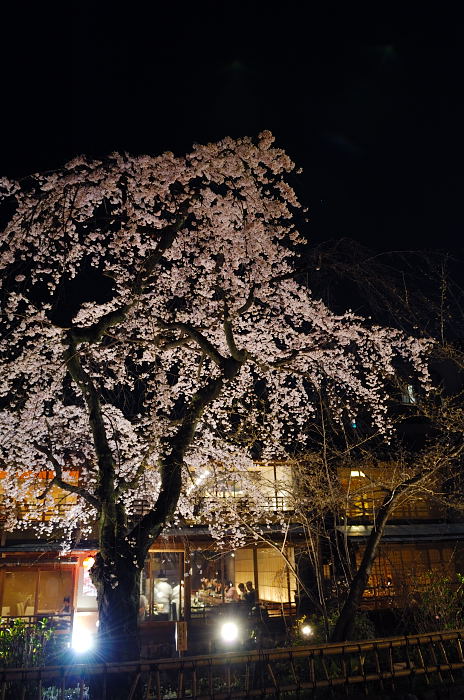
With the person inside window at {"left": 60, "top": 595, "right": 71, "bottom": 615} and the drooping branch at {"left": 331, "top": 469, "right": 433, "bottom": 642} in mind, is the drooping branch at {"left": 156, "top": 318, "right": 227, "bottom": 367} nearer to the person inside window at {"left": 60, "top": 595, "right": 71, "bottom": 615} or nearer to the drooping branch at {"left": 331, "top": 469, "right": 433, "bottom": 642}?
the drooping branch at {"left": 331, "top": 469, "right": 433, "bottom": 642}

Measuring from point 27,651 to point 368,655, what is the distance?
6.06 meters

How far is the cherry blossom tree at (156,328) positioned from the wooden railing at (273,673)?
3.08 ft

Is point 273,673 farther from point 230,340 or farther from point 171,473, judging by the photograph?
point 230,340

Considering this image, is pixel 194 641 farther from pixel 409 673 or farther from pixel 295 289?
pixel 295 289

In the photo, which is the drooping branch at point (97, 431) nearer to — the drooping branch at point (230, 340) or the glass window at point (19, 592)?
the drooping branch at point (230, 340)

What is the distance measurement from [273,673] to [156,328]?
6031 mm

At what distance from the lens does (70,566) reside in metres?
17.9

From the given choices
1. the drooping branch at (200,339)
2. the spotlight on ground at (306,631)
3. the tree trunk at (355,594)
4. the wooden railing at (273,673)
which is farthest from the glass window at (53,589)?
the drooping branch at (200,339)

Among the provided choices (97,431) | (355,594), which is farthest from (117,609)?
(355,594)

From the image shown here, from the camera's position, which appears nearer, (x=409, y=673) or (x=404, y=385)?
(x=409, y=673)

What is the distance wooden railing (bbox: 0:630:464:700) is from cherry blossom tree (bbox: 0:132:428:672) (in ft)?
3.08

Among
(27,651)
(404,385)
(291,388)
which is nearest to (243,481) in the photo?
(291,388)

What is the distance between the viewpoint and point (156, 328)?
9.99 metres

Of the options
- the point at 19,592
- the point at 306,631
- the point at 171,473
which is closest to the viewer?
the point at 171,473
